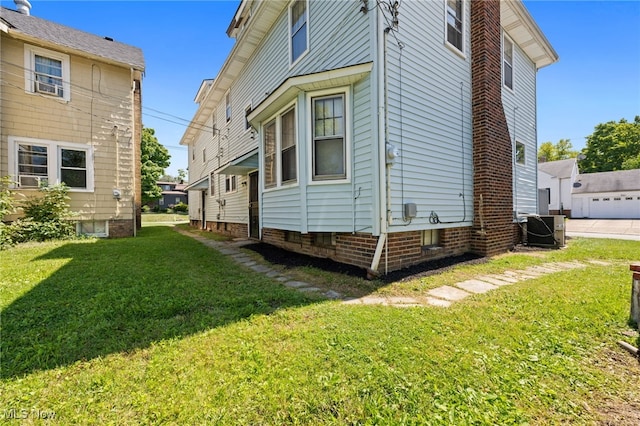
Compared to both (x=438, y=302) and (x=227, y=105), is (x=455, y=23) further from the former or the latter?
(x=227, y=105)

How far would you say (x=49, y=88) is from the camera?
8930 millimetres

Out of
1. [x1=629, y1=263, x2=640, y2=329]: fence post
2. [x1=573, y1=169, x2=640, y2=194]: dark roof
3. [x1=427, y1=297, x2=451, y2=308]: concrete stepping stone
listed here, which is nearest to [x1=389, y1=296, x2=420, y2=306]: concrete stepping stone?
[x1=427, y1=297, x2=451, y2=308]: concrete stepping stone

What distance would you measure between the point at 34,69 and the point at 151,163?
22.7 m

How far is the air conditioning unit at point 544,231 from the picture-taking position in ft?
26.4

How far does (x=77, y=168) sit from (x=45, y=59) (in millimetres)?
3645

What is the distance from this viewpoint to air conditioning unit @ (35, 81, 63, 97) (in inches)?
344

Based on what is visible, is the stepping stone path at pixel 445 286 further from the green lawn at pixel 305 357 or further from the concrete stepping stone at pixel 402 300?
the green lawn at pixel 305 357

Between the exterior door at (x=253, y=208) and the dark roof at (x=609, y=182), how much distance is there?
34737mm

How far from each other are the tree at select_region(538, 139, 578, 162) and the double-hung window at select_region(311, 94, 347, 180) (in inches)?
2190

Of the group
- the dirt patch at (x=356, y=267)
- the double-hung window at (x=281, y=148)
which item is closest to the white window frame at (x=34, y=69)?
the double-hung window at (x=281, y=148)

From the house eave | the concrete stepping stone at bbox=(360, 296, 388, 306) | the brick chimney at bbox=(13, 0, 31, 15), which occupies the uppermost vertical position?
the brick chimney at bbox=(13, 0, 31, 15)

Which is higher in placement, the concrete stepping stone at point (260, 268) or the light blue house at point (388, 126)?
the light blue house at point (388, 126)

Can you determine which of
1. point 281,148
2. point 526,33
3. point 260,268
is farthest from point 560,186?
point 260,268

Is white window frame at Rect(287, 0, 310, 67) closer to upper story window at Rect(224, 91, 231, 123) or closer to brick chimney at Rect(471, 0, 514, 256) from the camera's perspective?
brick chimney at Rect(471, 0, 514, 256)
